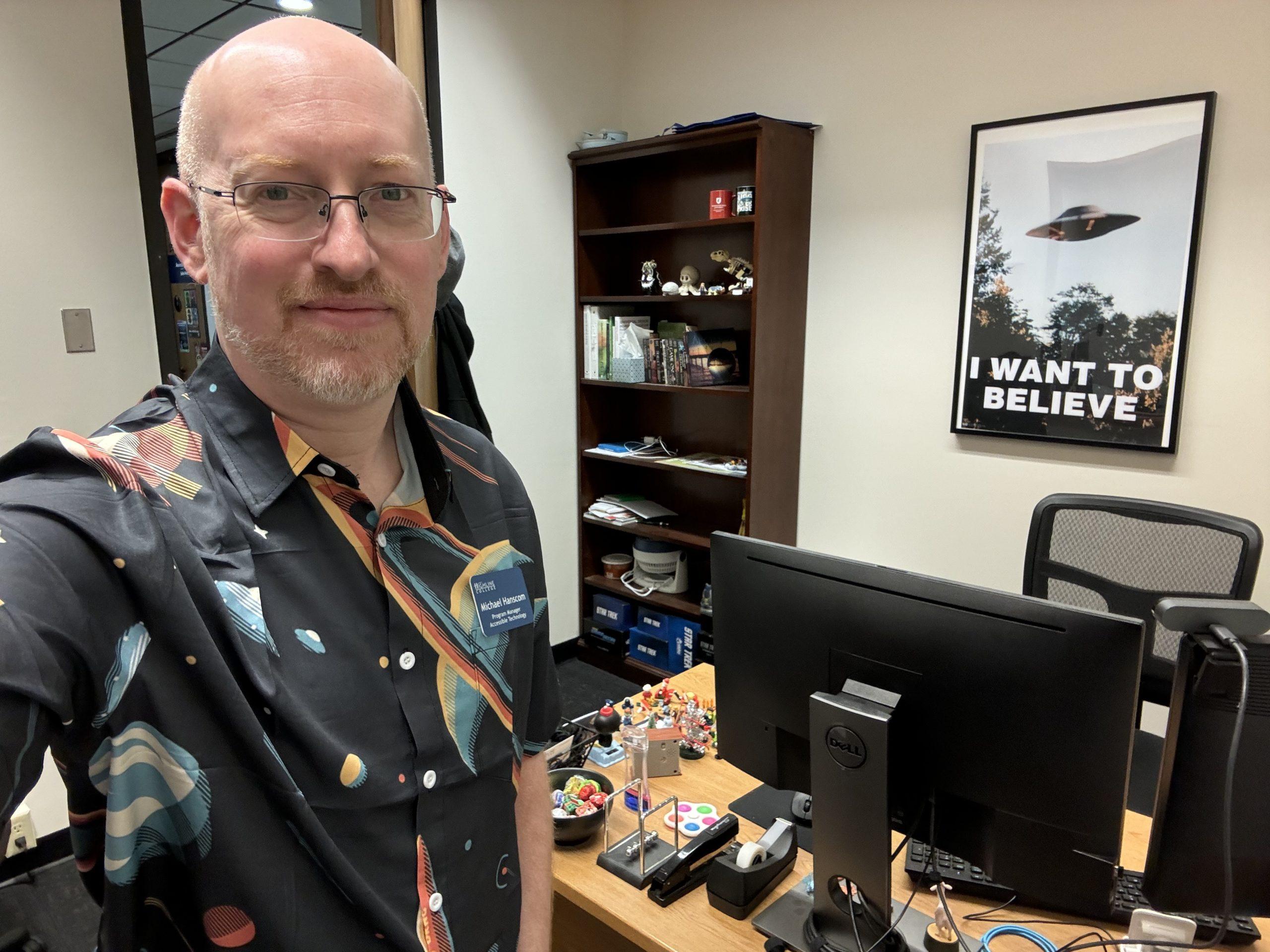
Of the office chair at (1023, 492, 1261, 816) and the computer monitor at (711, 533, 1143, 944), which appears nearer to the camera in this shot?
the computer monitor at (711, 533, 1143, 944)

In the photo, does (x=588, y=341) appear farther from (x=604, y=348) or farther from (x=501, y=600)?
(x=501, y=600)

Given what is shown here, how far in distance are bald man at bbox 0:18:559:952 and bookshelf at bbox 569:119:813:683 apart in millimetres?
2168

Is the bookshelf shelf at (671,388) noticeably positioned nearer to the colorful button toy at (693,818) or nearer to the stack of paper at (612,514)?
the stack of paper at (612,514)

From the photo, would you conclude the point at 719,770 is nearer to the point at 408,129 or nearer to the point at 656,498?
the point at 408,129

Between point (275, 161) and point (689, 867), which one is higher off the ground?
point (275, 161)

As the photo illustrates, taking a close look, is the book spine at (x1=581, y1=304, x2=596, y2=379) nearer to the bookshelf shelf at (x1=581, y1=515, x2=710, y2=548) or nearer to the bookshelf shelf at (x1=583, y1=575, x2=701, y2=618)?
the bookshelf shelf at (x1=581, y1=515, x2=710, y2=548)

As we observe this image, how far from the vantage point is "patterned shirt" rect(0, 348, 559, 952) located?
643 millimetres

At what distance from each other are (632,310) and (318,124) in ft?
9.65

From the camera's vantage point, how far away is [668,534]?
134 inches

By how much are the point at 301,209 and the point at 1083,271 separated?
2.46m

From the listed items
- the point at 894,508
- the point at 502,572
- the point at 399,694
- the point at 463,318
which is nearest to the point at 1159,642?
the point at 894,508

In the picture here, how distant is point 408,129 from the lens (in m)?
0.88

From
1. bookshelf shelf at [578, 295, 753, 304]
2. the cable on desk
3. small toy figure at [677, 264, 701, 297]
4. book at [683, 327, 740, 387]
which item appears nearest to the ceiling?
bookshelf shelf at [578, 295, 753, 304]

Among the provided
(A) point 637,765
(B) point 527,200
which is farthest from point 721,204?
(A) point 637,765
